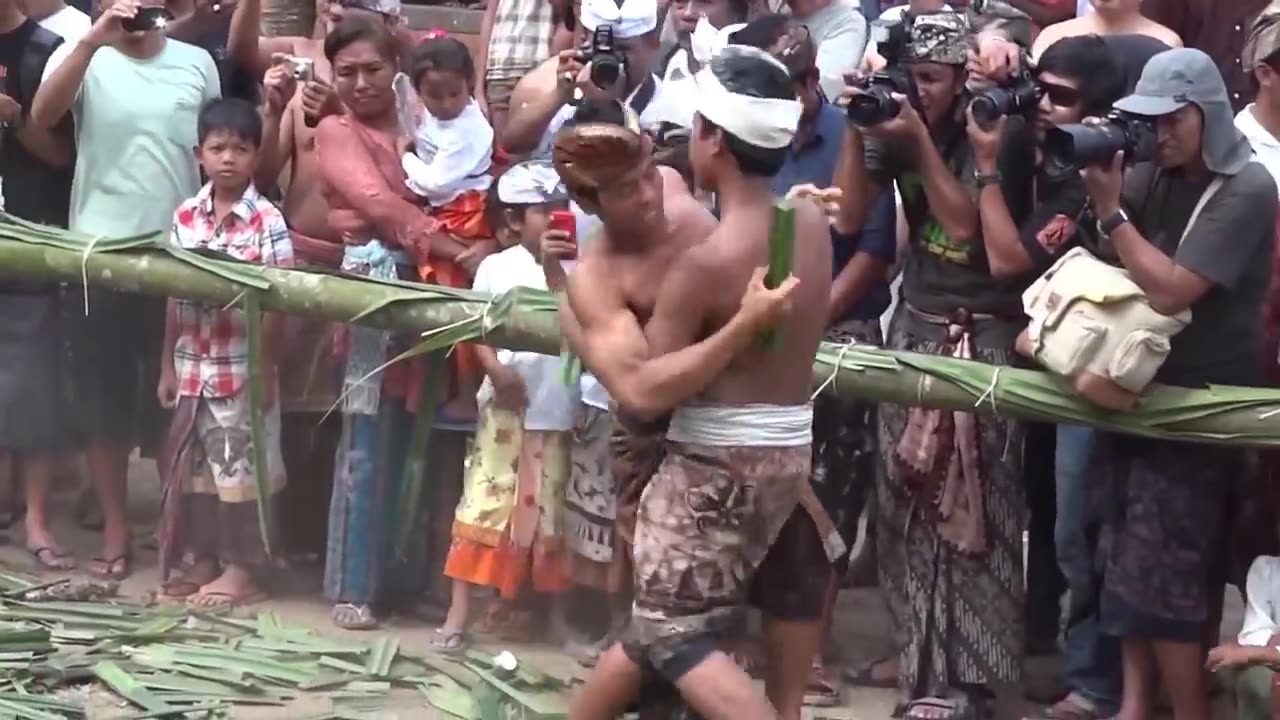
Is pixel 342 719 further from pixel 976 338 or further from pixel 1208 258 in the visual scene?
pixel 1208 258

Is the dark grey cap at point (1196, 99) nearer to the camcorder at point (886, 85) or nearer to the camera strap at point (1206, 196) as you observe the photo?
the camera strap at point (1206, 196)

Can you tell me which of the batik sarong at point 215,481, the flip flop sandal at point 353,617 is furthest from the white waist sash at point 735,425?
the batik sarong at point 215,481

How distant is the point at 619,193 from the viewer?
4.17 meters

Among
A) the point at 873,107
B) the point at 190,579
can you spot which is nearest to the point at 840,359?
the point at 873,107

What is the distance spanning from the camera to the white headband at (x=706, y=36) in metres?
5.32

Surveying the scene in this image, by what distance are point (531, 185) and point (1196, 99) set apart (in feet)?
6.10

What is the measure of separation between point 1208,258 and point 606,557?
6.24 ft

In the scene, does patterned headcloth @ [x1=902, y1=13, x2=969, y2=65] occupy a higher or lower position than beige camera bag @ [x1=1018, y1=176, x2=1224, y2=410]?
higher

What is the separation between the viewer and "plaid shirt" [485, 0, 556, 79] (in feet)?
21.7

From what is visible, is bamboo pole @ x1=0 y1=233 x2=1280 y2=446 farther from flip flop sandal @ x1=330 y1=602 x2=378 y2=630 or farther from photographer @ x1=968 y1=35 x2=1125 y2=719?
flip flop sandal @ x1=330 y1=602 x2=378 y2=630

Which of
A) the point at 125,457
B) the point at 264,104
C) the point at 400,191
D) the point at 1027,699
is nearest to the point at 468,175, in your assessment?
the point at 400,191

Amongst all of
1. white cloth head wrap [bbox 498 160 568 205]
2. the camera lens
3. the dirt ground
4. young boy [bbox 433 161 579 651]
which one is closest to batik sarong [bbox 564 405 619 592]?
young boy [bbox 433 161 579 651]

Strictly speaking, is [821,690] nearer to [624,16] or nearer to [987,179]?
[987,179]

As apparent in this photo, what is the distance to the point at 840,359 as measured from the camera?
5086 millimetres
